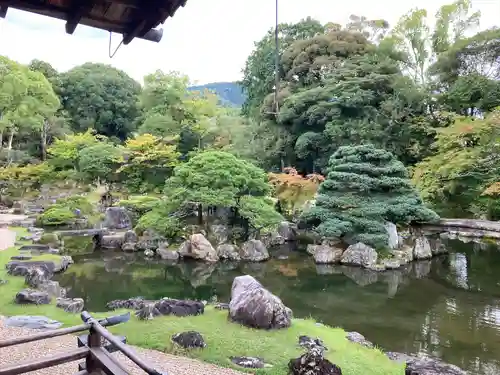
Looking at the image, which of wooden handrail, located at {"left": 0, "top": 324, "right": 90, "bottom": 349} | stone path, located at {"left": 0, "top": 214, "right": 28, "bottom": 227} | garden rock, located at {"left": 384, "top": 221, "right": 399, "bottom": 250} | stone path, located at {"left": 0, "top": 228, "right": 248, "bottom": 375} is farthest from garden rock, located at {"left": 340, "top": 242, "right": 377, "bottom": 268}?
stone path, located at {"left": 0, "top": 214, "right": 28, "bottom": 227}

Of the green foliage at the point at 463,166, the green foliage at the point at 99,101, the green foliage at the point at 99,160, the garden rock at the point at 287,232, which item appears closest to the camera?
the green foliage at the point at 463,166

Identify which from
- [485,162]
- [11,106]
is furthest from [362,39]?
[11,106]

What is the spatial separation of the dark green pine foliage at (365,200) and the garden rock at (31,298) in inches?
338

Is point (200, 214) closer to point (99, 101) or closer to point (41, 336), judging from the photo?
point (41, 336)

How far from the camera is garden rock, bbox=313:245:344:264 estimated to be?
1344 centimetres

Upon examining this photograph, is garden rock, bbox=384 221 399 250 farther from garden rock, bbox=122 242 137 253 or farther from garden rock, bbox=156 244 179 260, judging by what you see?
garden rock, bbox=122 242 137 253

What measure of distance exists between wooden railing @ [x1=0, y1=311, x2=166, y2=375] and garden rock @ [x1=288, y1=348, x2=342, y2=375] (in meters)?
2.08

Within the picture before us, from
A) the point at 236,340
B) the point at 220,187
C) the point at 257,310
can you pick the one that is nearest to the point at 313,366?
the point at 236,340

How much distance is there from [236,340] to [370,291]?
568cm

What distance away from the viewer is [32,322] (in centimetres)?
598

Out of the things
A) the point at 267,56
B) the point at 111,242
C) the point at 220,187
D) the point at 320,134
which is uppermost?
the point at 267,56

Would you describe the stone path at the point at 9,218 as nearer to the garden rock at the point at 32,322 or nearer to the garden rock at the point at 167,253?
the garden rock at the point at 167,253

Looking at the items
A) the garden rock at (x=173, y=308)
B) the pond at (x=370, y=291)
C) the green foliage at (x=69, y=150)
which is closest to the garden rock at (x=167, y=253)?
the pond at (x=370, y=291)

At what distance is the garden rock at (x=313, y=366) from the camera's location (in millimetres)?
4719
